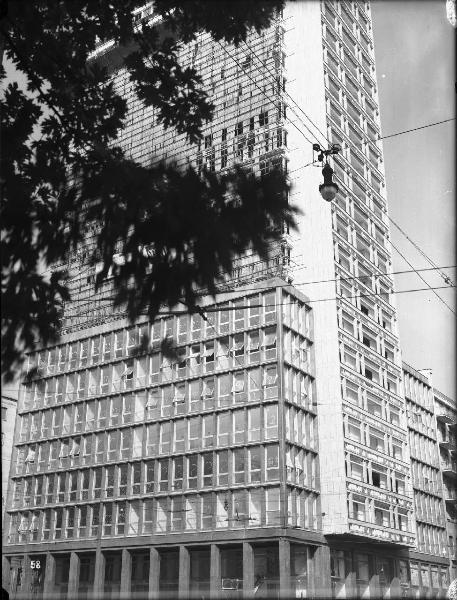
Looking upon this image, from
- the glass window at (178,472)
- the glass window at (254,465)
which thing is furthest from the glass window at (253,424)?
the glass window at (178,472)

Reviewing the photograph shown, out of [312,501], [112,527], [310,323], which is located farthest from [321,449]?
[112,527]

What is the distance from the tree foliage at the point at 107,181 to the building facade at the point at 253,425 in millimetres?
26694

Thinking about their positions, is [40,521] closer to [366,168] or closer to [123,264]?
[366,168]

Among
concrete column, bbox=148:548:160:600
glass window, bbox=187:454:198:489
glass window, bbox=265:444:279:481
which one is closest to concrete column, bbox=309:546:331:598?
glass window, bbox=265:444:279:481

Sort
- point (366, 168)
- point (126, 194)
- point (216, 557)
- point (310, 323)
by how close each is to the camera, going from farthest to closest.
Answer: point (366, 168) → point (310, 323) → point (216, 557) → point (126, 194)

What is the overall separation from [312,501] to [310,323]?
10.4 meters

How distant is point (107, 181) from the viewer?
19.1 ft

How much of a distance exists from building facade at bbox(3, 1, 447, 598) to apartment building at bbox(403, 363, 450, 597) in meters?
1.18

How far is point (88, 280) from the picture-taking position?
666 cm

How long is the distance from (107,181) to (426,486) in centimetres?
4848

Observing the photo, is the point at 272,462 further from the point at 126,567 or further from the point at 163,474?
the point at 126,567

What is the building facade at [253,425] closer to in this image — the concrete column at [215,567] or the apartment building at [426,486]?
the concrete column at [215,567]

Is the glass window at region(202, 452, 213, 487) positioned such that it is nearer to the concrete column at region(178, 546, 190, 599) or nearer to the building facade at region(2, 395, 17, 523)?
the concrete column at region(178, 546, 190, 599)

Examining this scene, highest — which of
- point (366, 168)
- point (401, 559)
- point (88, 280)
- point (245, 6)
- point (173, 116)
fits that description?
point (366, 168)
